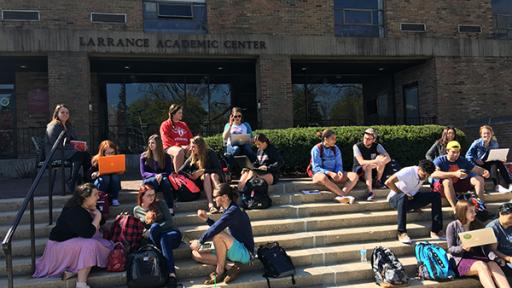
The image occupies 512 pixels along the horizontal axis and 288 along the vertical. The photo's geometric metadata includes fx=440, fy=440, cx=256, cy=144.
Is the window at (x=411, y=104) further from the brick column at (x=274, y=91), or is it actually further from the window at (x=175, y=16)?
the window at (x=175, y=16)

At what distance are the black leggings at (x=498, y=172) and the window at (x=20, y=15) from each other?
1241 cm

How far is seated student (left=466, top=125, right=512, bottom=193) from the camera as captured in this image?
834 centimetres

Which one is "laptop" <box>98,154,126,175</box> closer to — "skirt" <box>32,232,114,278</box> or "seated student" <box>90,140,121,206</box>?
"seated student" <box>90,140,121,206</box>

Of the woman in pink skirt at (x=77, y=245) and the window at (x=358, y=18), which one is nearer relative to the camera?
the woman in pink skirt at (x=77, y=245)

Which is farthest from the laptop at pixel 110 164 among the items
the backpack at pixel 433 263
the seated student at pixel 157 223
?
the backpack at pixel 433 263

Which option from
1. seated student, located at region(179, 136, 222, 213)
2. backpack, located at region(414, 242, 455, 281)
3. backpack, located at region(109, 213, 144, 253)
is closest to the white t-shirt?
backpack, located at region(414, 242, 455, 281)

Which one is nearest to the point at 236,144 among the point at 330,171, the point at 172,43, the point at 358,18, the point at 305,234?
the point at 330,171

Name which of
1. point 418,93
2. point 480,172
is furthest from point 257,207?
point 418,93

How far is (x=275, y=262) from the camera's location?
557 cm

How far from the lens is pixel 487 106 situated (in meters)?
15.4

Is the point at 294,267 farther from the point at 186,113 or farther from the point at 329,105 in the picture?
the point at 329,105

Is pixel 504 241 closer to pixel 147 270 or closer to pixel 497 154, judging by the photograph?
pixel 497 154

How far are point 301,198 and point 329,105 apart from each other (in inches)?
449

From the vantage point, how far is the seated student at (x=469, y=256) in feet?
17.4
